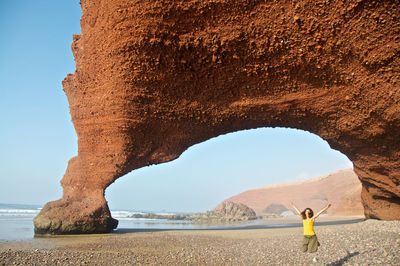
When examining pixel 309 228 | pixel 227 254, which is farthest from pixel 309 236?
pixel 227 254

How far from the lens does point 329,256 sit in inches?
209

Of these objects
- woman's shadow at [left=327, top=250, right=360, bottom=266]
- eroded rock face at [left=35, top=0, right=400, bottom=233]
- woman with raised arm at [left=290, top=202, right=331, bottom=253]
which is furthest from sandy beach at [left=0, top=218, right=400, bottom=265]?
eroded rock face at [left=35, top=0, right=400, bottom=233]

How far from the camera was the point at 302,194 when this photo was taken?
1797 inches

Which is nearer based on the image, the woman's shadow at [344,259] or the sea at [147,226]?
the woman's shadow at [344,259]

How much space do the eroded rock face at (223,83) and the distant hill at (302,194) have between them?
80.3 ft

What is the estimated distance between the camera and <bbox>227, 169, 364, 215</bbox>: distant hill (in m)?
38.2

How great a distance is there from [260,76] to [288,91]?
3.31 feet

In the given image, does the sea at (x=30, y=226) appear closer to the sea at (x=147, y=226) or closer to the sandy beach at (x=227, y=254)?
the sea at (x=147, y=226)

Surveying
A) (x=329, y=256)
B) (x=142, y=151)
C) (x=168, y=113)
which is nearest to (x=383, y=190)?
(x=329, y=256)

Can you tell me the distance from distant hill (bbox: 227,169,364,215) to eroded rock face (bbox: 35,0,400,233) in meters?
24.5

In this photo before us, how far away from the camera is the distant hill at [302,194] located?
3819 centimetres

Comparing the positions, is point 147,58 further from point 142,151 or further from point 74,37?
point 74,37

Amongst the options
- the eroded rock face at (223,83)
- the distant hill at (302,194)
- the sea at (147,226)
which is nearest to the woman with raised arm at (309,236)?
the eroded rock face at (223,83)

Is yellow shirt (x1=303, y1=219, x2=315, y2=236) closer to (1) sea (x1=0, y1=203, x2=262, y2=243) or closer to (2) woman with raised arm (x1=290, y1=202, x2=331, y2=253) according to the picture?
(2) woman with raised arm (x1=290, y1=202, x2=331, y2=253)
